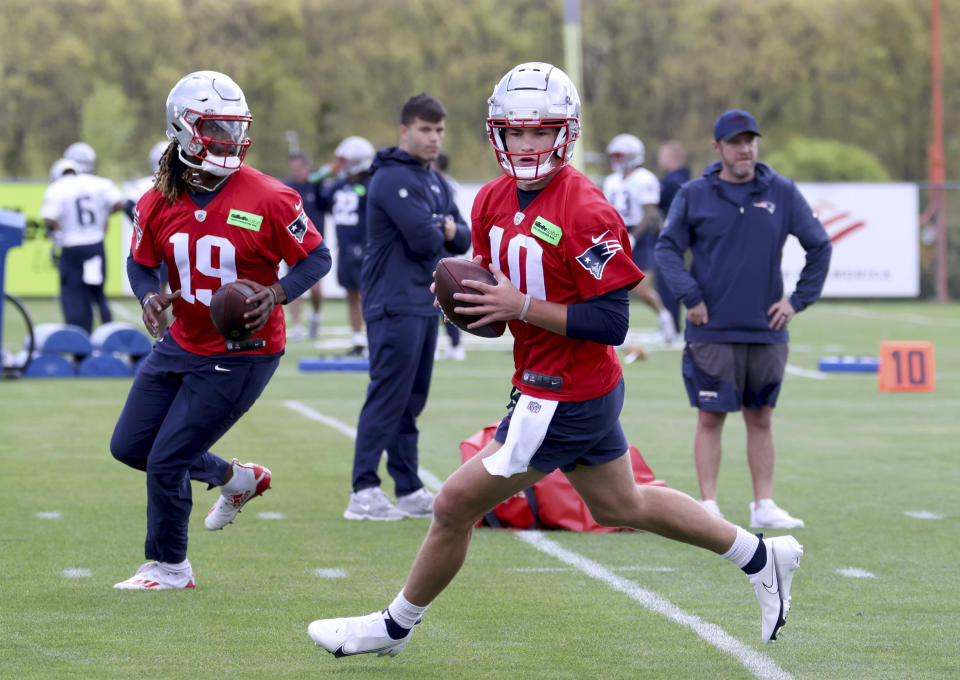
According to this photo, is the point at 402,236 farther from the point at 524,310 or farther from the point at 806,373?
the point at 806,373

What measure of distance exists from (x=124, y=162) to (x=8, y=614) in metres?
50.3

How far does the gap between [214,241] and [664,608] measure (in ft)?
7.27

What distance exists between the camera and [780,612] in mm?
5453

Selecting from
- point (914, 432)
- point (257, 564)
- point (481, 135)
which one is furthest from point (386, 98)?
A: point (257, 564)

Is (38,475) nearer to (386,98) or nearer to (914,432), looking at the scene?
(914,432)

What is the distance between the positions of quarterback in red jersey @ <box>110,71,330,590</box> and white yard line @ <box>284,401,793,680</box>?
163 cm

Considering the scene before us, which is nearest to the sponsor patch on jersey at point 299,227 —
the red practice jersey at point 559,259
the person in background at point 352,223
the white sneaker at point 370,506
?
the red practice jersey at point 559,259

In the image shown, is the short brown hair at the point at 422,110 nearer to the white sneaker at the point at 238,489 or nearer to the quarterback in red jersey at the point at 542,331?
the white sneaker at the point at 238,489

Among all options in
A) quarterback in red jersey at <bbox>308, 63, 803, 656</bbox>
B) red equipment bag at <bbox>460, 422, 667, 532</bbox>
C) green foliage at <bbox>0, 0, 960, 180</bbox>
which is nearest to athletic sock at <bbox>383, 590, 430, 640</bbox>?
quarterback in red jersey at <bbox>308, 63, 803, 656</bbox>

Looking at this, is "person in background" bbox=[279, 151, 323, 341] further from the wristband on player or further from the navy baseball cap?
the wristband on player

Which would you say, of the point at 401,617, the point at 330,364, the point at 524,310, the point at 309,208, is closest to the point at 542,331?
the point at 524,310

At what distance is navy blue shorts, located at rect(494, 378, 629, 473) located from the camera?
5.12 m

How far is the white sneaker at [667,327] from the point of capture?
1873 centimetres

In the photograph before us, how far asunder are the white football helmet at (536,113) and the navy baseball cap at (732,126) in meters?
2.77
